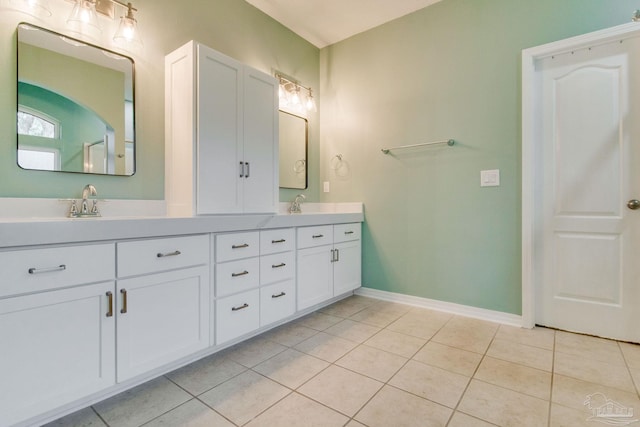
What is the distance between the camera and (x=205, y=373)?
1695 mm

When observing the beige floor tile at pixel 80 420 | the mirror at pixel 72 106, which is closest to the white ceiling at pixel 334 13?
the mirror at pixel 72 106

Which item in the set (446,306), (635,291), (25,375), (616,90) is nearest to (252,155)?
(25,375)

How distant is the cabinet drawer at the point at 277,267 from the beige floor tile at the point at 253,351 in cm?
40

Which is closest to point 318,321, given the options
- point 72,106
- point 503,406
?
point 503,406

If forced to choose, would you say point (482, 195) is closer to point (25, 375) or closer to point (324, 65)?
point (324, 65)

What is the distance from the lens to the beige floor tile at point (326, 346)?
1.90 metres

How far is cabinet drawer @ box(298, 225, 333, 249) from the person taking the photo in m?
2.45

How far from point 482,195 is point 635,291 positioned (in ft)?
3.62

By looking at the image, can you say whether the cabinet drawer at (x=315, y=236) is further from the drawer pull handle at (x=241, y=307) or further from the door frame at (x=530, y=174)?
the door frame at (x=530, y=174)

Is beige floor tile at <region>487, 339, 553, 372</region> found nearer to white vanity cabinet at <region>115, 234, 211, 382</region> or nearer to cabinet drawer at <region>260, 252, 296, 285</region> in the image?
cabinet drawer at <region>260, 252, 296, 285</region>

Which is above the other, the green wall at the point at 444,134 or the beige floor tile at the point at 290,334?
the green wall at the point at 444,134

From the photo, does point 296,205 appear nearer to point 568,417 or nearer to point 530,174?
point 530,174

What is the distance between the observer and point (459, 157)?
2572 mm

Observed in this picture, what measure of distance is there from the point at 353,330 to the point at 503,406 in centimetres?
106
